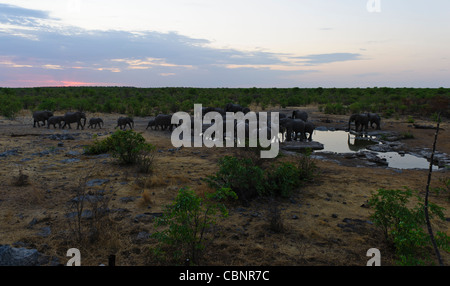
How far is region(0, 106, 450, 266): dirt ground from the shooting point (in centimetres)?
403

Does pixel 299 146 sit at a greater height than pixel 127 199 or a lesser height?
greater

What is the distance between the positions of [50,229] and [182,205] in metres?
2.40

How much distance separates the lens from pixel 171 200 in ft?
19.6

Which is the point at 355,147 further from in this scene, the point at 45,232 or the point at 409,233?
the point at 45,232

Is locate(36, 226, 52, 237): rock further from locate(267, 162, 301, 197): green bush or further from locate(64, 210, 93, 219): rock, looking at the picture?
locate(267, 162, 301, 197): green bush

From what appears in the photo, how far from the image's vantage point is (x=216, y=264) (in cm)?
379

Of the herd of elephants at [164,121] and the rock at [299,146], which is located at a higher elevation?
the herd of elephants at [164,121]

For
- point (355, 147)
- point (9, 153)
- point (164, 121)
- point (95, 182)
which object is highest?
point (164, 121)

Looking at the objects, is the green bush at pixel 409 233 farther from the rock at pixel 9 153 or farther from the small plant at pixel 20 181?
the rock at pixel 9 153

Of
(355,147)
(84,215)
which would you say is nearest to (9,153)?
(84,215)

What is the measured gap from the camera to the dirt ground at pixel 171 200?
13.2ft

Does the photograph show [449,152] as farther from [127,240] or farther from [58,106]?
[58,106]

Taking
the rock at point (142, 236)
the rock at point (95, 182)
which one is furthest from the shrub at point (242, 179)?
the rock at point (95, 182)

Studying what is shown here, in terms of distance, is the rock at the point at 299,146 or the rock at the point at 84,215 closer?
the rock at the point at 84,215
